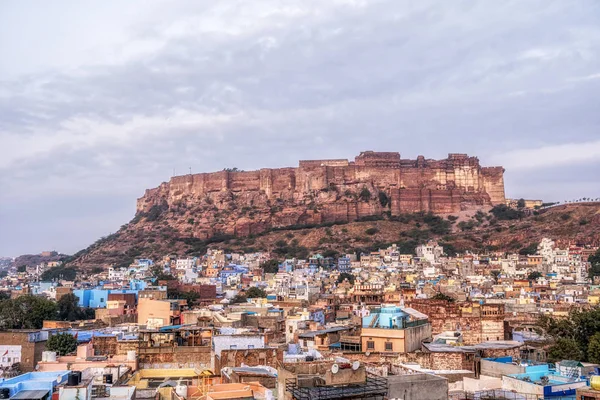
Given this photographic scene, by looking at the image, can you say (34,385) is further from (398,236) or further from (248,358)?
(398,236)

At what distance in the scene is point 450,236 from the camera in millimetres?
102812

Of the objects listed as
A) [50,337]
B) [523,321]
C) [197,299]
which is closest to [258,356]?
[50,337]

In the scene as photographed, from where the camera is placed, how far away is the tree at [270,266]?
84188 mm

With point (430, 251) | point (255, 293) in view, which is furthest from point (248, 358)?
point (430, 251)

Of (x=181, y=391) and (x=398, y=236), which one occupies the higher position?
(x=398, y=236)

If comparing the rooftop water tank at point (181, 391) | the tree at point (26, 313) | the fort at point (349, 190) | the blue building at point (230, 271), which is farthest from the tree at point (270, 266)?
the rooftop water tank at point (181, 391)

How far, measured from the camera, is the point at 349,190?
393 ft

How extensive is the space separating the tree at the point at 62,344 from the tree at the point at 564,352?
17.7 m

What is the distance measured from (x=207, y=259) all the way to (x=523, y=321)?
65.7m

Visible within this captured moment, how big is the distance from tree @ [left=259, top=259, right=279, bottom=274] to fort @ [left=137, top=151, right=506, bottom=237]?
91.3 ft

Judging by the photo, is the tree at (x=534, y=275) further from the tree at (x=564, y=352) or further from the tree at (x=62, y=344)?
the tree at (x=62, y=344)

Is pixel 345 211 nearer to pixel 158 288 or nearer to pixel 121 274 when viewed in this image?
pixel 121 274

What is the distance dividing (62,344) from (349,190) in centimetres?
9555

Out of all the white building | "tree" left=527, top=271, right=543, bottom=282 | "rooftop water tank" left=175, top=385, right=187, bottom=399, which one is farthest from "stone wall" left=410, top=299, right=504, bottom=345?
the white building
